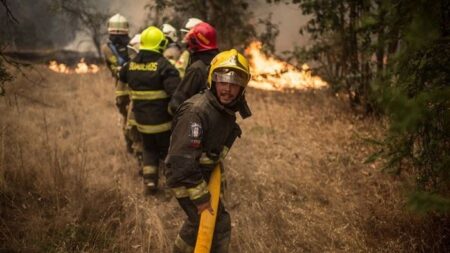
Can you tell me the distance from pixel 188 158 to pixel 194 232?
2.48 feet

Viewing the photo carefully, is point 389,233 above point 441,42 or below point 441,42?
below

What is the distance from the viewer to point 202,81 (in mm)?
4863

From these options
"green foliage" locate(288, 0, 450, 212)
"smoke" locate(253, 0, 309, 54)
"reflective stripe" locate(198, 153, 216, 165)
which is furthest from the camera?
"smoke" locate(253, 0, 309, 54)

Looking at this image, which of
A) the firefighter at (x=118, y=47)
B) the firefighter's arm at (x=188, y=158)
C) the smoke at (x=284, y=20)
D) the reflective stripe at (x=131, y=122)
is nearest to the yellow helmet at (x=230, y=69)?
the firefighter's arm at (x=188, y=158)

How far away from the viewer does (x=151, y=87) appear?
5176 mm

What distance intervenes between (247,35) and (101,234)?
407 inches

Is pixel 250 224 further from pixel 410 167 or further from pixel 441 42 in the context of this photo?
pixel 441 42

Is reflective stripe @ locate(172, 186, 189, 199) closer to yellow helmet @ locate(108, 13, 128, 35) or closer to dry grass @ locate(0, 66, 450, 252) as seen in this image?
dry grass @ locate(0, 66, 450, 252)

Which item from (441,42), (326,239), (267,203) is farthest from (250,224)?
(441,42)

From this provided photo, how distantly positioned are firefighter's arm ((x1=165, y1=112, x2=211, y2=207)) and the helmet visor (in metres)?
0.34

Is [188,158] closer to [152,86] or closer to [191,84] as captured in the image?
[191,84]

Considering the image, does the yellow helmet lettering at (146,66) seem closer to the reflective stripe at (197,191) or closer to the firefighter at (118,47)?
the firefighter at (118,47)

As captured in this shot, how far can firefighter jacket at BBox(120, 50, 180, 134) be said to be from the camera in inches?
201

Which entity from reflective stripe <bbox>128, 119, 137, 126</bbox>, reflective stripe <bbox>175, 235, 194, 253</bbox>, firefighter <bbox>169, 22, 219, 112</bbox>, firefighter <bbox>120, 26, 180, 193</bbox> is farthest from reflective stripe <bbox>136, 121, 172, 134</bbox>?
reflective stripe <bbox>175, 235, 194, 253</bbox>
